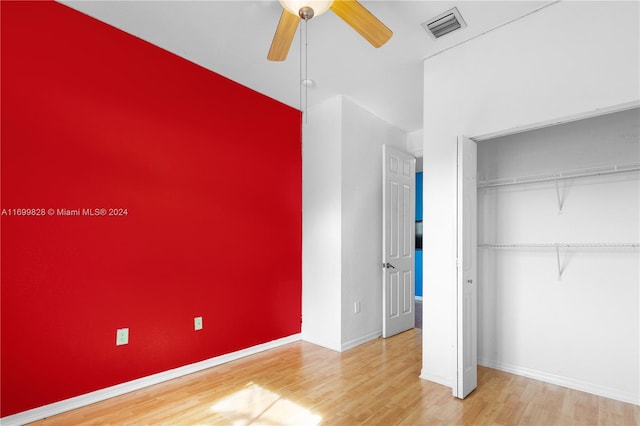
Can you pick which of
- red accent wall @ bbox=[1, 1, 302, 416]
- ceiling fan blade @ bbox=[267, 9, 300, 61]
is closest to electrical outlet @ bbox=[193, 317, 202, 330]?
red accent wall @ bbox=[1, 1, 302, 416]

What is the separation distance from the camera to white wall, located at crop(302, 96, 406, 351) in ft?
12.5

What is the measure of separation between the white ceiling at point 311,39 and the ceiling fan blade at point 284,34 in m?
0.49

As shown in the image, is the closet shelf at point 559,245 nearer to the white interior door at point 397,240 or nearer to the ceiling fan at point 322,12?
the white interior door at point 397,240

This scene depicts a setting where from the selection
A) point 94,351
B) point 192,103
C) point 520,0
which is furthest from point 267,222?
point 520,0

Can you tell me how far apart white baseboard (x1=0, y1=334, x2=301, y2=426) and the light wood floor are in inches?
2.1

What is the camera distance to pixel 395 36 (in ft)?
9.08

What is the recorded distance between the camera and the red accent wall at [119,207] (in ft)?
7.34

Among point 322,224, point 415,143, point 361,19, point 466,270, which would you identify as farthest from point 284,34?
point 415,143

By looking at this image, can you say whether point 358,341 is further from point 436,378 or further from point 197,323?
point 197,323

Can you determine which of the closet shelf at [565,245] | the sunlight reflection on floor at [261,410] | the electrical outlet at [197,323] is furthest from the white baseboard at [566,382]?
the electrical outlet at [197,323]

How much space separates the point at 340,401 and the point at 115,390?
1.71 meters

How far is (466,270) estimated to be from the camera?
105 inches

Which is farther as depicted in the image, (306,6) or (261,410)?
(261,410)

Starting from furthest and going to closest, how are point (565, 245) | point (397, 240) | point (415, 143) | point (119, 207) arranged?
1. point (415, 143)
2. point (397, 240)
3. point (565, 245)
4. point (119, 207)
